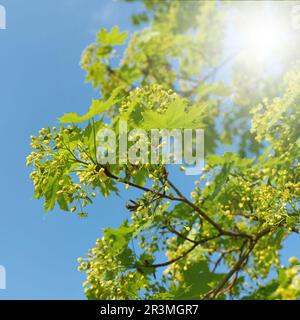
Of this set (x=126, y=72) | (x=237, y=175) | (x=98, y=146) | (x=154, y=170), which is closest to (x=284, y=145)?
(x=237, y=175)

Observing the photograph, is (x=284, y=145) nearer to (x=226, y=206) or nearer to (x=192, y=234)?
(x=226, y=206)

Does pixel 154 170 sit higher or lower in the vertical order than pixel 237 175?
lower

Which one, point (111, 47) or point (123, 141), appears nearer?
point (123, 141)

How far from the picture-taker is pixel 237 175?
4.87 m

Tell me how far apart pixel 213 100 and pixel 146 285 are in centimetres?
661

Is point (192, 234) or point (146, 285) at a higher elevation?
point (192, 234)

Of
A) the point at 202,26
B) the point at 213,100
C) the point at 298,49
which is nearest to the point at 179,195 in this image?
the point at 298,49

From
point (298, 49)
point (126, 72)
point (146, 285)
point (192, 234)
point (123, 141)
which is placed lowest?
point (146, 285)

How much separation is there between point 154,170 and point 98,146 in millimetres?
584

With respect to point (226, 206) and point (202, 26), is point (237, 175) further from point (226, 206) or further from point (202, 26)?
point (202, 26)

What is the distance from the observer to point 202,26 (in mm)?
10422

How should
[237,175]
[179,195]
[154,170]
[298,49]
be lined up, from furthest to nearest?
[298,49] < [237,175] < [179,195] < [154,170]

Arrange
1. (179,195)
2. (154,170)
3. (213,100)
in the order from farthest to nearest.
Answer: (213,100) → (179,195) → (154,170)

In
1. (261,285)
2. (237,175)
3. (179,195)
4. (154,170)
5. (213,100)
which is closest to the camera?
(154,170)
